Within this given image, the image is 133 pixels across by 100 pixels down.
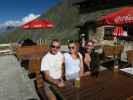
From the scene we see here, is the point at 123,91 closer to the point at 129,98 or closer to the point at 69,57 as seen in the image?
the point at 129,98

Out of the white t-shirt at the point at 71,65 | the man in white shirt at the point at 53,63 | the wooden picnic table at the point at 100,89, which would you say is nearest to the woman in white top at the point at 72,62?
the white t-shirt at the point at 71,65

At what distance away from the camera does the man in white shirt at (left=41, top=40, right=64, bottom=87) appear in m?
6.21

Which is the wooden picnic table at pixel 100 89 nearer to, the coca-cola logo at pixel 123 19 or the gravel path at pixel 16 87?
the gravel path at pixel 16 87

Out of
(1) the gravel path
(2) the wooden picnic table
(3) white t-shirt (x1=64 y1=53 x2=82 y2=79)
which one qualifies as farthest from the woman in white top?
(1) the gravel path

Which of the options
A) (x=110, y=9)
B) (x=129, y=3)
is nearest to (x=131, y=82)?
(x=129, y=3)

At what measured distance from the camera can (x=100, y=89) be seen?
16.8 feet

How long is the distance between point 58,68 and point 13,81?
17.0ft

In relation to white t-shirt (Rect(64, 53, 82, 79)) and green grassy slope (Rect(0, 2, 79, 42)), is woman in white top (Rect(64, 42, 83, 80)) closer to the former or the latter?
white t-shirt (Rect(64, 53, 82, 79))

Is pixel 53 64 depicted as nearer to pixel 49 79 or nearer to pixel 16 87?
pixel 49 79

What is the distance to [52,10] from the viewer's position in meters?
154

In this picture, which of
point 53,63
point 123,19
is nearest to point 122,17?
point 123,19

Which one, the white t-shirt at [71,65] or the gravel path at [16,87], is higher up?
the white t-shirt at [71,65]

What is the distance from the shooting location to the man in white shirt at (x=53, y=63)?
621 centimetres

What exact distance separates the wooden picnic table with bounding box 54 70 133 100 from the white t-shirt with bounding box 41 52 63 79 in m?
0.63
